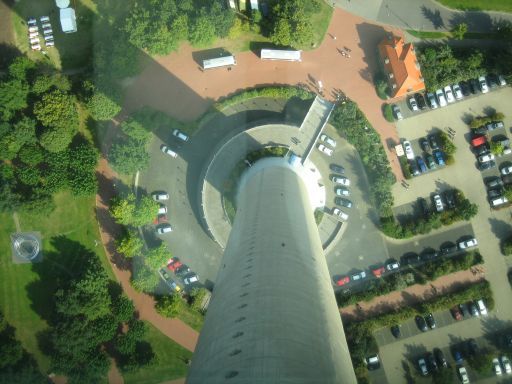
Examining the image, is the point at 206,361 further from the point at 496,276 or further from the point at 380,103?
the point at 496,276

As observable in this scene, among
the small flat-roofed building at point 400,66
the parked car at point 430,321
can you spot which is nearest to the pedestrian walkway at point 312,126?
the small flat-roofed building at point 400,66

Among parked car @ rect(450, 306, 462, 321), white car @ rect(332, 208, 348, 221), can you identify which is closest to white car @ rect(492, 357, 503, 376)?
parked car @ rect(450, 306, 462, 321)

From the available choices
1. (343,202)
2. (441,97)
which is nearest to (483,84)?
(441,97)

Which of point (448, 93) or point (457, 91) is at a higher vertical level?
point (457, 91)

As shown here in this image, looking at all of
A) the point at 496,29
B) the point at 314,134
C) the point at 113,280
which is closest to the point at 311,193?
the point at 314,134

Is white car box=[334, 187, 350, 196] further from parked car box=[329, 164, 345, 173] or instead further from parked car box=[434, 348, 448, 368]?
parked car box=[434, 348, 448, 368]

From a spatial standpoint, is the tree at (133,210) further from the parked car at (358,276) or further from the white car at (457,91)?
the white car at (457,91)

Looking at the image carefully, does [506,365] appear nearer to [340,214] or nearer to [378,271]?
[378,271]
